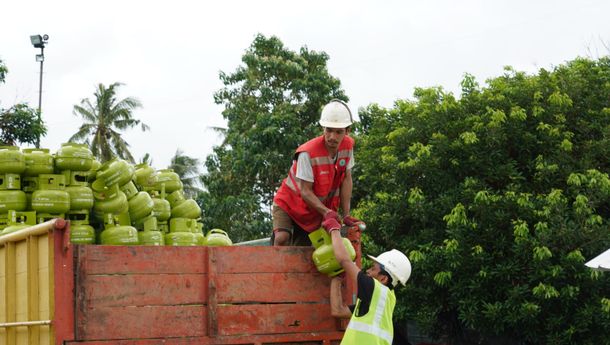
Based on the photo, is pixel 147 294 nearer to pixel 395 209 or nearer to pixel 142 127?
pixel 395 209

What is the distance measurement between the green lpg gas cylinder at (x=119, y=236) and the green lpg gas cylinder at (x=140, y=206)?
0.39 meters

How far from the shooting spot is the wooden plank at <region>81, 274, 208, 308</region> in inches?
224

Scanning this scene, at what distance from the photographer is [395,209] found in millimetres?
17359

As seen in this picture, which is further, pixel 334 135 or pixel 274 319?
pixel 334 135

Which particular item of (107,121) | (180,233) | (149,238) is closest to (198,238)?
(180,233)

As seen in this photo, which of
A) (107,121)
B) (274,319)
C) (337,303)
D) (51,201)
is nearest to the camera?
(274,319)

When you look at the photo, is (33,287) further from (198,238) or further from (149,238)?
(198,238)

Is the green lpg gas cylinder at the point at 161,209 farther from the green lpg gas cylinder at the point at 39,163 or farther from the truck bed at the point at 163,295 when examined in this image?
the truck bed at the point at 163,295

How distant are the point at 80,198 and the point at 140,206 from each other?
1.65 ft

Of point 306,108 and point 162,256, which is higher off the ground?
point 306,108

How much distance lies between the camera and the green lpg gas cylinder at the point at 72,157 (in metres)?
7.04

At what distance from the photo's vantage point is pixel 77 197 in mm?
7008

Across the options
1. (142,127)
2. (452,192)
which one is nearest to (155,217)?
(452,192)

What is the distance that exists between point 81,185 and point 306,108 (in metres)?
19.0
